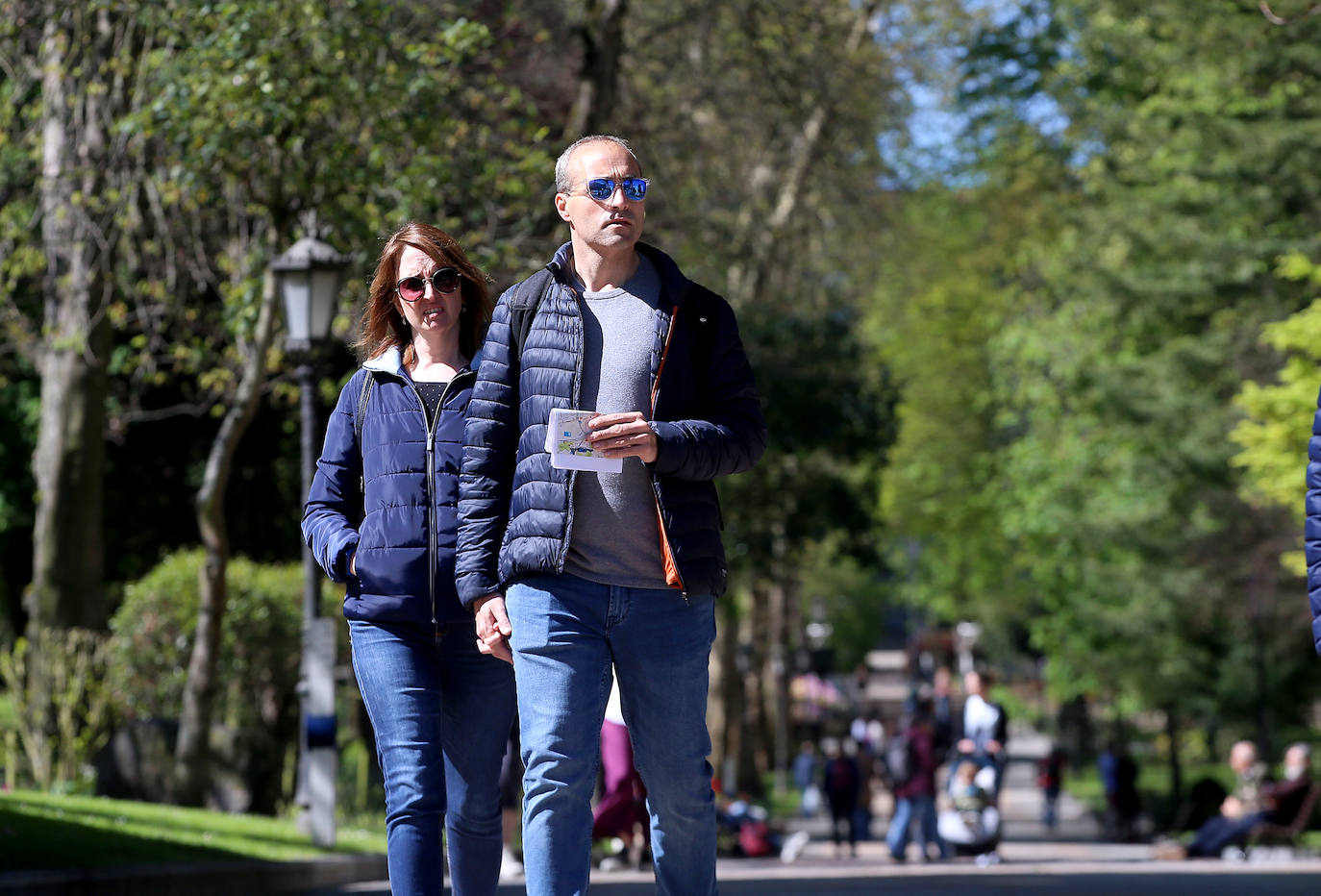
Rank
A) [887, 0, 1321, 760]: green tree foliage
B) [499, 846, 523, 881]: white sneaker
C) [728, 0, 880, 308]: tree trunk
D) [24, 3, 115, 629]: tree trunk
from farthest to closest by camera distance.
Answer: [728, 0, 880, 308]: tree trunk → [887, 0, 1321, 760]: green tree foliage → [24, 3, 115, 629]: tree trunk → [499, 846, 523, 881]: white sneaker

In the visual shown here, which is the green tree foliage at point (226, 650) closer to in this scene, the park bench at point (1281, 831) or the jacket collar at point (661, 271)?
the park bench at point (1281, 831)

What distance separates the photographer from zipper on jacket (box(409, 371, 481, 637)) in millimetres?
5352

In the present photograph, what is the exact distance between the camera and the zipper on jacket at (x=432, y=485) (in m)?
5.35

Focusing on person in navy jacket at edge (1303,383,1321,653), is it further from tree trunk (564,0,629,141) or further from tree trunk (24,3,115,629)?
tree trunk (564,0,629,141)

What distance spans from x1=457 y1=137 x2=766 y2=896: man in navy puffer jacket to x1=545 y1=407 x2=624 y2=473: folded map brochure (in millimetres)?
25

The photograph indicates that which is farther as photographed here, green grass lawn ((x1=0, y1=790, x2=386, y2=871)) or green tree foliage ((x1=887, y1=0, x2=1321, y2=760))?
green tree foliage ((x1=887, y1=0, x2=1321, y2=760))

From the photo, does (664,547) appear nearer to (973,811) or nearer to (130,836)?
(130,836)

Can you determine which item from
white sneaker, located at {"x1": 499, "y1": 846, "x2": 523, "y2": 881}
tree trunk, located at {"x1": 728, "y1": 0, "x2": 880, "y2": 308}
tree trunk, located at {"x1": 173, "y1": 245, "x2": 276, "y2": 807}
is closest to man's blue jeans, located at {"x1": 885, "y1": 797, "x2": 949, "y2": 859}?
tree trunk, located at {"x1": 173, "y1": 245, "x2": 276, "y2": 807}

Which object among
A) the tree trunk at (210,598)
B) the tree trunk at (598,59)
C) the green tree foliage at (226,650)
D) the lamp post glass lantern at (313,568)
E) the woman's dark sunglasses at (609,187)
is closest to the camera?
the woman's dark sunglasses at (609,187)

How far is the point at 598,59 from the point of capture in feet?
57.4

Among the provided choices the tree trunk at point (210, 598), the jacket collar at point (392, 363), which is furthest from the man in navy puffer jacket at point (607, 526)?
the tree trunk at point (210, 598)

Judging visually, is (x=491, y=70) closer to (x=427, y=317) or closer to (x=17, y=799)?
(x=17, y=799)

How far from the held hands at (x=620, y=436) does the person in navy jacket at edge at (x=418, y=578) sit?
998 mm

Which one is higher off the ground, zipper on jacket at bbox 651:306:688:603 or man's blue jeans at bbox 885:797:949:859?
zipper on jacket at bbox 651:306:688:603
